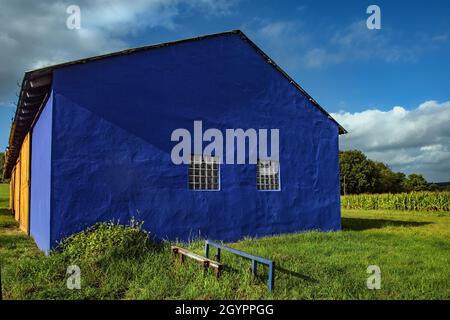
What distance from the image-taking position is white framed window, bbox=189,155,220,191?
1216 centimetres

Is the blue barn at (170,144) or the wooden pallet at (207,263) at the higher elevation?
the blue barn at (170,144)

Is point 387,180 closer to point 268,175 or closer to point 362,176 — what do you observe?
point 362,176

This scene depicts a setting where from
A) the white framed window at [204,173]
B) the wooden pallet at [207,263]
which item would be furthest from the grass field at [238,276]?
the white framed window at [204,173]

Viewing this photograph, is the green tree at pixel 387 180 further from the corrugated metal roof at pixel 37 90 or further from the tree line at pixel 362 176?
the corrugated metal roof at pixel 37 90

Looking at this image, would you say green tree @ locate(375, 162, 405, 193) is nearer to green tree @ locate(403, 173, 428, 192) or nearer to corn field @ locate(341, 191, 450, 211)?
green tree @ locate(403, 173, 428, 192)

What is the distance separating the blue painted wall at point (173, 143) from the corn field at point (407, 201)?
23.2 m

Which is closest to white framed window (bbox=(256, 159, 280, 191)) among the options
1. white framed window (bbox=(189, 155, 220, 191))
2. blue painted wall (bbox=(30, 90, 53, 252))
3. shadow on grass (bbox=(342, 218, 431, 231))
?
white framed window (bbox=(189, 155, 220, 191))

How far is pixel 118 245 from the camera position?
9211 mm

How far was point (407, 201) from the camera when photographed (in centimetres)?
3594

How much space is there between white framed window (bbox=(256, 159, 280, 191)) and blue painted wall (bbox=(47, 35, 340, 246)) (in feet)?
0.78

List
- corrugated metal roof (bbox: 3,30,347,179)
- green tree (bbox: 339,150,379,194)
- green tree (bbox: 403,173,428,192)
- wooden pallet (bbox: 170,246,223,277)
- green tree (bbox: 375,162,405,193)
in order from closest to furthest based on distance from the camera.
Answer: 1. wooden pallet (bbox: 170,246,223,277)
2. corrugated metal roof (bbox: 3,30,347,179)
3. green tree (bbox: 339,150,379,194)
4. green tree (bbox: 375,162,405,193)
5. green tree (bbox: 403,173,428,192)

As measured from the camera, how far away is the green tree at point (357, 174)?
218 ft

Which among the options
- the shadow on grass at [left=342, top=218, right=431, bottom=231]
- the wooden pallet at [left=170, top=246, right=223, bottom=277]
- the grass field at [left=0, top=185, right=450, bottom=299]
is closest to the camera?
the grass field at [left=0, top=185, right=450, bottom=299]

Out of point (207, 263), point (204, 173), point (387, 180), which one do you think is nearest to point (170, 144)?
point (204, 173)
